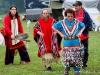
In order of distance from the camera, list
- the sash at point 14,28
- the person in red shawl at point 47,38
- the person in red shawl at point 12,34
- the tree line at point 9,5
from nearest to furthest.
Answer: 1. the person in red shawl at point 47,38
2. the person in red shawl at point 12,34
3. the sash at point 14,28
4. the tree line at point 9,5

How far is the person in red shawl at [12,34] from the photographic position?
370 inches

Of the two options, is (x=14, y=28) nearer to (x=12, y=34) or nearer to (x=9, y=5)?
(x=12, y=34)

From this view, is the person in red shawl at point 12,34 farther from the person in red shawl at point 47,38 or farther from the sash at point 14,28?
the person in red shawl at point 47,38

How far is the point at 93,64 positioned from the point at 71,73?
156 cm

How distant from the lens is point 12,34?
9.51m

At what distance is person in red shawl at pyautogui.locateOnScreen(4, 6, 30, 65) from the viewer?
939 centimetres

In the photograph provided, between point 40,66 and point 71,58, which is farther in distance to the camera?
point 40,66

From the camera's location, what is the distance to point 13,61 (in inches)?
400

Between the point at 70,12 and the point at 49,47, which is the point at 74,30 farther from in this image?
the point at 49,47

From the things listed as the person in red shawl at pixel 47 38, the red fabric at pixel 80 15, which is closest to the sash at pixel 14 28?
the person in red shawl at pixel 47 38

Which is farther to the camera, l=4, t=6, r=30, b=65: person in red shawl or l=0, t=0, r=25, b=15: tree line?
l=0, t=0, r=25, b=15: tree line

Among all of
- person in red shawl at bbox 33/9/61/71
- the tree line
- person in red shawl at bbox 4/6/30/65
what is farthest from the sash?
the tree line

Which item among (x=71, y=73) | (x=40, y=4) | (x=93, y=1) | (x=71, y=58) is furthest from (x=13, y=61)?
(x=40, y=4)

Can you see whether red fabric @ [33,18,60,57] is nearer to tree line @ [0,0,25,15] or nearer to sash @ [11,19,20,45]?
sash @ [11,19,20,45]
